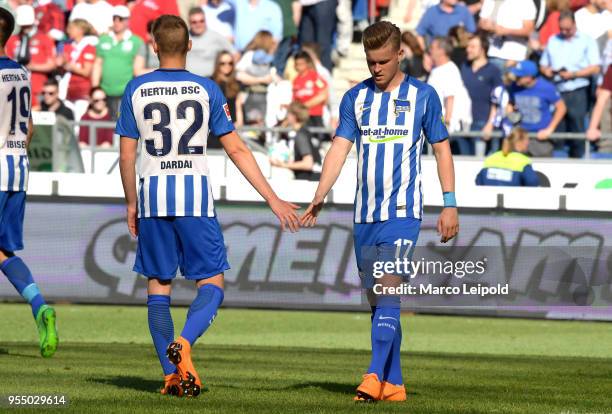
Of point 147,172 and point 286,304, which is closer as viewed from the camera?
point 147,172

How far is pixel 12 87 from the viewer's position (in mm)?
10805

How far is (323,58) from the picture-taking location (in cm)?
2217

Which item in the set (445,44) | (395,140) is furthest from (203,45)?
(395,140)

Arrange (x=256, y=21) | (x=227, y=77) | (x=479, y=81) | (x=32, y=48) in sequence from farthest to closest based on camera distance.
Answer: (x=32, y=48) → (x=256, y=21) → (x=227, y=77) → (x=479, y=81)

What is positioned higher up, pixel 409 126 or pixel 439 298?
pixel 409 126

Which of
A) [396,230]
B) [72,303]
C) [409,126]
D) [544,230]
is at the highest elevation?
[409,126]

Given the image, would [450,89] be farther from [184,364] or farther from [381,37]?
[184,364]

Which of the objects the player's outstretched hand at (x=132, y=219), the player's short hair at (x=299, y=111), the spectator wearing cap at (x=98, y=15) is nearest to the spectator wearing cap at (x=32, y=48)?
the spectator wearing cap at (x=98, y=15)

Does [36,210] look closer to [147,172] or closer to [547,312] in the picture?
[547,312]

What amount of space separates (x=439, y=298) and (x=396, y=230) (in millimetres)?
8204

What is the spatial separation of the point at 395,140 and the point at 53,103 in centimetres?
1350

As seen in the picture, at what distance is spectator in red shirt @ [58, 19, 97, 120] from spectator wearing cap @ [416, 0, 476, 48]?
15.8 feet

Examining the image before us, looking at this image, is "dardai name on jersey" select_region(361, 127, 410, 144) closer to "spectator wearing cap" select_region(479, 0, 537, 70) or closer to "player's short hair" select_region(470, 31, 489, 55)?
"player's short hair" select_region(470, 31, 489, 55)

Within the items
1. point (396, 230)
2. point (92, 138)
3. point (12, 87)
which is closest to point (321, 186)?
point (396, 230)
